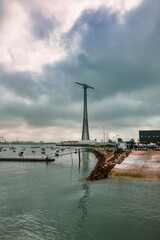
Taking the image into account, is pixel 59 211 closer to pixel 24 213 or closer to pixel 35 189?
pixel 24 213

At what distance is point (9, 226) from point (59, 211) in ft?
13.3

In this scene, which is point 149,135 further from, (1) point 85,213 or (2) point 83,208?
(1) point 85,213

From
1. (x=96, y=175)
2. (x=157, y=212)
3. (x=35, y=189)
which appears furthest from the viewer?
(x=96, y=175)

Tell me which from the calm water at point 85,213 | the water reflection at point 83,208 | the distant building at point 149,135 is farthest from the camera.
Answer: the distant building at point 149,135

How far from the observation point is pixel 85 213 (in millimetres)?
15672

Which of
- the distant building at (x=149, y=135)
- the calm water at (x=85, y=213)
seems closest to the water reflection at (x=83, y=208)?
the calm water at (x=85, y=213)

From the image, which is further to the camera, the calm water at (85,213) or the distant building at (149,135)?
the distant building at (149,135)

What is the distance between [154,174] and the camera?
2608 centimetres

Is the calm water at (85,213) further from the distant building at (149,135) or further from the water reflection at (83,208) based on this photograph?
the distant building at (149,135)

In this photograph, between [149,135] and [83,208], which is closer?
[83,208]

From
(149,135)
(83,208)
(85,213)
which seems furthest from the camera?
(149,135)

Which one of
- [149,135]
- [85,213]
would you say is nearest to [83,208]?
[85,213]

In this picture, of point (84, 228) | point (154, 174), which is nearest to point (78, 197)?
point (84, 228)

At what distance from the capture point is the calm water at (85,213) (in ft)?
40.5
